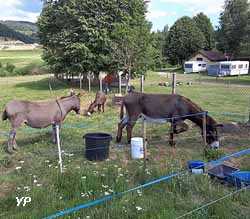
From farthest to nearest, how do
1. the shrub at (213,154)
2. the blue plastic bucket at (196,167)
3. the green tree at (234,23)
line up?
1. the green tree at (234,23)
2. the shrub at (213,154)
3. the blue plastic bucket at (196,167)

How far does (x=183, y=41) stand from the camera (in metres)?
53.7

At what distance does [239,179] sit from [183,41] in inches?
A: 2032

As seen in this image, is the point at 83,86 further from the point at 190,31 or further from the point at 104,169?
the point at 190,31

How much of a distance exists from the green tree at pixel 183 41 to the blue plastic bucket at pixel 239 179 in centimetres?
5030

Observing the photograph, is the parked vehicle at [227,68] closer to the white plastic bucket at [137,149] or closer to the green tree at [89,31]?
the green tree at [89,31]

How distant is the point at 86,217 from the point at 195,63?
46168 millimetres

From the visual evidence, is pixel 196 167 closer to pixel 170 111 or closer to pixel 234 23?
pixel 170 111

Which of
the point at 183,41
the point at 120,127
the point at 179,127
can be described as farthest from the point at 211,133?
the point at 183,41

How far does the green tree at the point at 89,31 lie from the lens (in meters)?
19.7

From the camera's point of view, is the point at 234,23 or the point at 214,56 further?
the point at 214,56

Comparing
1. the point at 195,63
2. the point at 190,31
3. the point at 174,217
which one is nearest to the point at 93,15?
the point at 174,217

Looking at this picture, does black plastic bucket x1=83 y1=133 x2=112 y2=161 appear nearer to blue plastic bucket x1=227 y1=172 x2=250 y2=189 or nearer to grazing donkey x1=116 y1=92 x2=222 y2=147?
grazing donkey x1=116 y1=92 x2=222 y2=147

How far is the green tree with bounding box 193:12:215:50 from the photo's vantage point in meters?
61.9

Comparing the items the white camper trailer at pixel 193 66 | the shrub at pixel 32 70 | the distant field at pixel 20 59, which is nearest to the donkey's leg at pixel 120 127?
the shrub at pixel 32 70
